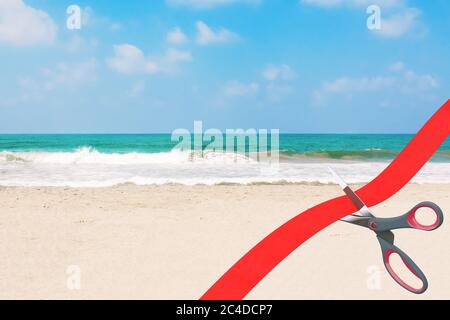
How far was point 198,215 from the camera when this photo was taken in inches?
244

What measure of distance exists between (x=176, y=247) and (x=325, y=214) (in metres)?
3.30

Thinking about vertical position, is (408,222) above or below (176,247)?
above

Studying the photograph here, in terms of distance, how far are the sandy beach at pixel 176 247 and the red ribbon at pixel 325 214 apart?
1.77m

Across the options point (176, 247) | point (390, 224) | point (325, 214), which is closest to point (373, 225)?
point (390, 224)

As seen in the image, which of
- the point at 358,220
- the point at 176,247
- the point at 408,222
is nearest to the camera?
the point at 408,222

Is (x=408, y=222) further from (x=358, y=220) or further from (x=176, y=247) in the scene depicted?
(x=176, y=247)

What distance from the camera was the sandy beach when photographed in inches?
139

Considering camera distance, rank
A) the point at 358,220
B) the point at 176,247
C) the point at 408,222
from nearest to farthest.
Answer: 1. the point at 408,222
2. the point at 358,220
3. the point at 176,247

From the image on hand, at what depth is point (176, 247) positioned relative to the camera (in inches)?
185

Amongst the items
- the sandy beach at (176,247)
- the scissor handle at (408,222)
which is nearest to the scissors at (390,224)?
the scissor handle at (408,222)

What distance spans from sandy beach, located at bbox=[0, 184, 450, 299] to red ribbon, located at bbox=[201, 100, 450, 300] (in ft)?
5.81
